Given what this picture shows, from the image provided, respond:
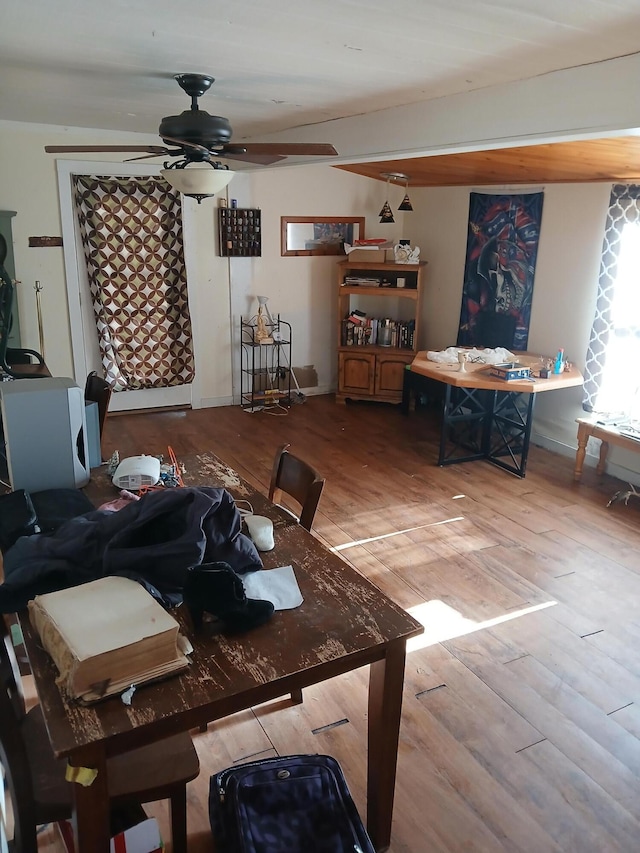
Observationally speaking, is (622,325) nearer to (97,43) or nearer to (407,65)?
(407,65)

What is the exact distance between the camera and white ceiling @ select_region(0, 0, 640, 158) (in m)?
1.91

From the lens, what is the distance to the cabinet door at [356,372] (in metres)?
6.38

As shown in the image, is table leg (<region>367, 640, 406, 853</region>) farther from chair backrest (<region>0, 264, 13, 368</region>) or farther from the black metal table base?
chair backrest (<region>0, 264, 13, 368</region>)

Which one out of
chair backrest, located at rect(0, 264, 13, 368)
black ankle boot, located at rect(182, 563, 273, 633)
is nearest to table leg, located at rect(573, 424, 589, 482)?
black ankle boot, located at rect(182, 563, 273, 633)

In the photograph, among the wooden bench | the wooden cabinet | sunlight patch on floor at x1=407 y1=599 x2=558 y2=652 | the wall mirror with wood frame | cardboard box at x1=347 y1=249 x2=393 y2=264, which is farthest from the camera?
cardboard box at x1=347 y1=249 x2=393 y2=264

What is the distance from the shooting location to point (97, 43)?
2346 millimetres

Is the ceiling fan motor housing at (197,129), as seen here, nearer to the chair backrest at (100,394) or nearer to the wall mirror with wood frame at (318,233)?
the chair backrest at (100,394)

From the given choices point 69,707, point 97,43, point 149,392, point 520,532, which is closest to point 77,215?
point 149,392

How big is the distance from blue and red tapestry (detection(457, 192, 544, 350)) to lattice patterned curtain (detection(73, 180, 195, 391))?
2.53m

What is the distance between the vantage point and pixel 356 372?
21.1 feet

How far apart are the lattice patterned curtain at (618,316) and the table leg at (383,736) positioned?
359 centimetres

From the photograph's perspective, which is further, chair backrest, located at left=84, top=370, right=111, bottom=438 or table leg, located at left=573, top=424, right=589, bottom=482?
table leg, located at left=573, top=424, right=589, bottom=482

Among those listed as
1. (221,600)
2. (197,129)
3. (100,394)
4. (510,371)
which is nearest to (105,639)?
(221,600)

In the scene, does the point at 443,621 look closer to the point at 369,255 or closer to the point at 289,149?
the point at 289,149
